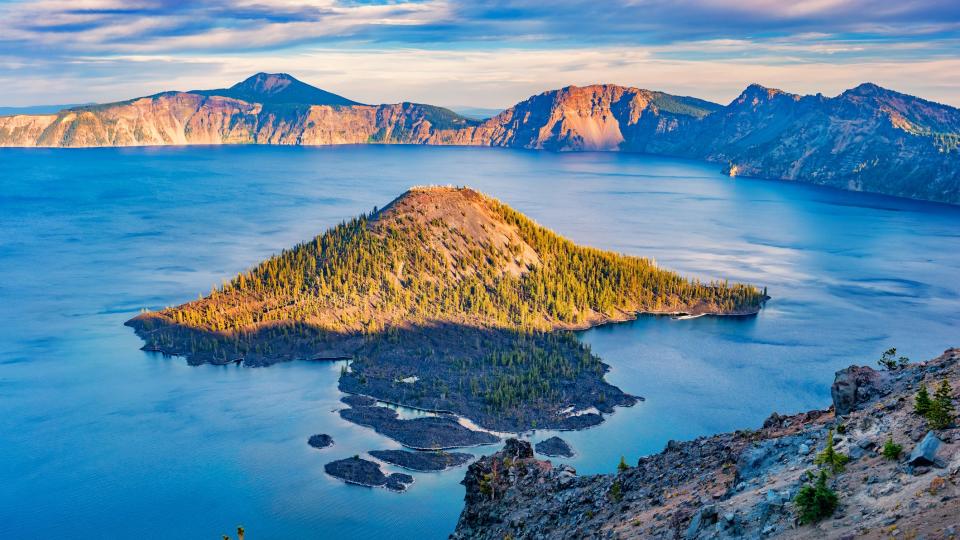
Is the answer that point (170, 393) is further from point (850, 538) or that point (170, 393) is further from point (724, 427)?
point (850, 538)

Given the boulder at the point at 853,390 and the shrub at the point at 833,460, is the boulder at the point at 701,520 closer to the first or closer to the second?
the shrub at the point at 833,460

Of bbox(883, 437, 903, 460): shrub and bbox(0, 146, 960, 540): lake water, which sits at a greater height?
bbox(883, 437, 903, 460): shrub

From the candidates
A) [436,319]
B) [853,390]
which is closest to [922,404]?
[853,390]

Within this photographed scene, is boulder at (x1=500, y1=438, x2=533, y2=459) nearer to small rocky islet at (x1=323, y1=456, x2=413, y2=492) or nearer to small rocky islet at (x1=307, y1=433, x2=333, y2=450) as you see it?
small rocky islet at (x1=323, y1=456, x2=413, y2=492)

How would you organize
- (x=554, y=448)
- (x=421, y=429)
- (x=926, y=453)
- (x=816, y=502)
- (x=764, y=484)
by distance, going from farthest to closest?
(x=421, y=429) → (x=554, y=448) → (x=764, y=484) → (x=926, y=453) → (x=816, y=502)

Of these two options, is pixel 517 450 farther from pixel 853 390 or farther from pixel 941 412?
pixel 941 412

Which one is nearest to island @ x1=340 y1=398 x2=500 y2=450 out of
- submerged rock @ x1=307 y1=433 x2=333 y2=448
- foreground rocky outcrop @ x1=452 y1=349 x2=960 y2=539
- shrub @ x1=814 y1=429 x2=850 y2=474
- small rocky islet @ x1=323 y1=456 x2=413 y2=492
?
submerged rock @ x1=307 y1=433 x2=333 y2=448
